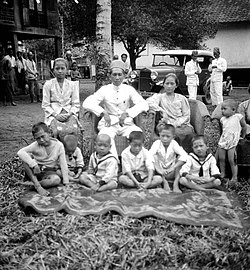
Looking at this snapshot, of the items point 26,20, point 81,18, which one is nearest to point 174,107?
point 81,18

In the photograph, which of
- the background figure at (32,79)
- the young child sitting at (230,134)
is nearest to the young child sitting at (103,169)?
the young child sitting at (230,134)

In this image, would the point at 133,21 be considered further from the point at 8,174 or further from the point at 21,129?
the point at 8,174

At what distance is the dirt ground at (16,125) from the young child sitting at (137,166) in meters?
2.01

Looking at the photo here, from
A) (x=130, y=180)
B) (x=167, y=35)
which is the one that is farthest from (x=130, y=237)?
(x=167, y=35)

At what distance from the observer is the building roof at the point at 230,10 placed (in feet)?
82.5

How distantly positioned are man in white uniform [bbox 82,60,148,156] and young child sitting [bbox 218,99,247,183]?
3.62ft

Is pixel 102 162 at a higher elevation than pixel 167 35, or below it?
below

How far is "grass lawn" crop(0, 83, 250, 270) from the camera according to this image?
3275 mm

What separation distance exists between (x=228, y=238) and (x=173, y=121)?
2.60 metres

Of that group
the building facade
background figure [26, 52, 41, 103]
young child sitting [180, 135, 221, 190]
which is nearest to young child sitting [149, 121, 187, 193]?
young child sitting [180, 135, 221, 190]

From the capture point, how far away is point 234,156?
555cm

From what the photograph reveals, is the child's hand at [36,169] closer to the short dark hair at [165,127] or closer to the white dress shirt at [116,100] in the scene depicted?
the white dress shirt at [116,100]

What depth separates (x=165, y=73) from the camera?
1555cm

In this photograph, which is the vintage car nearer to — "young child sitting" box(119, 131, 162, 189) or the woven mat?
"young child sitting" box(119, 131, 162, 189)
